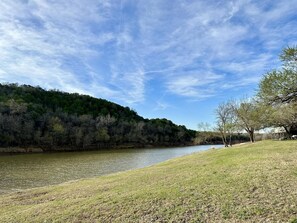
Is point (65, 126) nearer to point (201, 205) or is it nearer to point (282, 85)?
point (282, 85)

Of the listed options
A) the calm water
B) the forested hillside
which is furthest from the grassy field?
the forested hillside

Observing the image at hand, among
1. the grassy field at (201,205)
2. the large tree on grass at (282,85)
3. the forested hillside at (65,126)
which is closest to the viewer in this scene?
the grassy field at (201,205)

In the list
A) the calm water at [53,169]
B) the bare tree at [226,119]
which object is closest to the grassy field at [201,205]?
the calm water at [53,169]

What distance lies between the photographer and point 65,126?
81562 mm

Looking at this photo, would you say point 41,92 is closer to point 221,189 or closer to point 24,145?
point 24,145

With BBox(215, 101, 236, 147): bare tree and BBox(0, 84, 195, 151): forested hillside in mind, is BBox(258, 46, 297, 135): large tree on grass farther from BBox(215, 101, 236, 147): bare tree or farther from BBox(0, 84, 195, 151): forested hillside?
BBox(0, 84, 195, 151): forested hillside

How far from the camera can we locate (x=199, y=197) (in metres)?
7.75

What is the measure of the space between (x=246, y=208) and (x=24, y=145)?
239 ft

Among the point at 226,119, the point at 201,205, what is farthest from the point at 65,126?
the point at 201,205

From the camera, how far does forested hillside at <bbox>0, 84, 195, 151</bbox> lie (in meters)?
69.1

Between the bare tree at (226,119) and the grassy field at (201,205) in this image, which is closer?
the grassy field at (201,205)

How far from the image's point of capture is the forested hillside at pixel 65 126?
2719 inches

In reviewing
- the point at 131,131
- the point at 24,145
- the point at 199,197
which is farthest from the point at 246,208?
the point at 131,131

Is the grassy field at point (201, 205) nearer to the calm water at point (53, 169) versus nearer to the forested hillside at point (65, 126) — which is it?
the calm water at point (53, 169)
